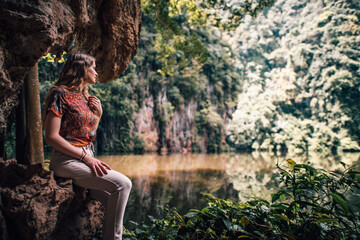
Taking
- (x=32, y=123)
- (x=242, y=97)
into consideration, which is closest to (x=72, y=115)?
(x=32, y=123)

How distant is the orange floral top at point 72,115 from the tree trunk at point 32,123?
1281 mm

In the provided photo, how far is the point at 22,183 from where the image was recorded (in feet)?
4.58

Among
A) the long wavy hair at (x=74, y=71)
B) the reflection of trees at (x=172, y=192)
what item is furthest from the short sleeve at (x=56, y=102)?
the reflection of trees at (x=172, y=192)

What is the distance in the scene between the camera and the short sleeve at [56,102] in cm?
140

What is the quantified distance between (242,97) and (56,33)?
26.7 metres

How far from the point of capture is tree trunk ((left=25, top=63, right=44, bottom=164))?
2467 millimetres

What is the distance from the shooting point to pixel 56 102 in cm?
142

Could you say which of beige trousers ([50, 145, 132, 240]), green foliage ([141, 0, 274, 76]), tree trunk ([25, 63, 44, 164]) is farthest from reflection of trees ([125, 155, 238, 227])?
green foliage ([141, 0, 274, 76])

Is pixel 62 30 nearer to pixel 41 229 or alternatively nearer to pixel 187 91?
pixel 41 229

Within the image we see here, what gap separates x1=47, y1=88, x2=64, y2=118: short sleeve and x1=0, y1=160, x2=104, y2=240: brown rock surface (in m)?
0.38

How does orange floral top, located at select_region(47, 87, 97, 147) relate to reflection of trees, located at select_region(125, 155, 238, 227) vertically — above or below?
above

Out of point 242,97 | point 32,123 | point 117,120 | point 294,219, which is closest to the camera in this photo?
point 294,219

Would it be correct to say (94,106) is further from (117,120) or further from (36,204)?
(117,120)

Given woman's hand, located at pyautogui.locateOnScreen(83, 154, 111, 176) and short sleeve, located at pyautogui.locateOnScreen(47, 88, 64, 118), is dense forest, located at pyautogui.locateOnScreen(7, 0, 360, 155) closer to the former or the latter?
short sleeve, located at pyautogui.locateOnScreen(47, 88, 64, 118)
